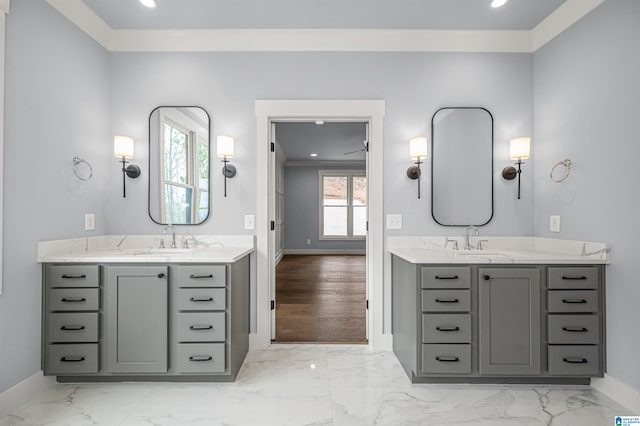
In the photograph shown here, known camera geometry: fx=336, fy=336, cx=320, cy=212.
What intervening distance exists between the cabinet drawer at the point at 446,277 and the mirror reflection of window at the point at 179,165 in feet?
6.08

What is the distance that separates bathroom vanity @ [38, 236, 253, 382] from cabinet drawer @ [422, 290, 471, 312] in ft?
4.36

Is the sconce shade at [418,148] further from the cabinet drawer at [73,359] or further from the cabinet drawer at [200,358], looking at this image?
the cabinet drawer at [73,359]

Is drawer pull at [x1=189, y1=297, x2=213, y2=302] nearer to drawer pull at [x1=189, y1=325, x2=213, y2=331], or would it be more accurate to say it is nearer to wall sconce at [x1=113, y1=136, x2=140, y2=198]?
drawer pull at [x1=189, y1=325, x2=213, y2=331]

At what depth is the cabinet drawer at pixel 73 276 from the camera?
2.22 metres

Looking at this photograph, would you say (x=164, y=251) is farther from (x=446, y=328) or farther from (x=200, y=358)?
(x=446, y=328)

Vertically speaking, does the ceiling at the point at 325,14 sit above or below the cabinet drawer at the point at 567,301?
above

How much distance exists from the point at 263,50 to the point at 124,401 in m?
2.79

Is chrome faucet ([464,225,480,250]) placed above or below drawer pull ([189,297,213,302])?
above

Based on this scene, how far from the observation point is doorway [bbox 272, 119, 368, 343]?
11.7ft

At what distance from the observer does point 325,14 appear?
2639mm

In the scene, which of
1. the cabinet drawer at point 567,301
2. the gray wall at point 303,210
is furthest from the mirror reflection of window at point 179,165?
the gray wall at point 303,210

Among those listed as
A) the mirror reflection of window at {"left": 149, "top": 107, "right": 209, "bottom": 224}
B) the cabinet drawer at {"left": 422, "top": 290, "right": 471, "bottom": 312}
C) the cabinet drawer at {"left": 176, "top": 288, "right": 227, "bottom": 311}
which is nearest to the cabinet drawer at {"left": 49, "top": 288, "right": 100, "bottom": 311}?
the cabinet drawer at {"left": 176, "top": 288, "right": 227, "bottom": 311}

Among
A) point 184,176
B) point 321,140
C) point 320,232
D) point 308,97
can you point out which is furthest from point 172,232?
Answer: point 320,232

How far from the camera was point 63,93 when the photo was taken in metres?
2.40
